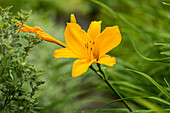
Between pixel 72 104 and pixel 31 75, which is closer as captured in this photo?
pixel 31 75

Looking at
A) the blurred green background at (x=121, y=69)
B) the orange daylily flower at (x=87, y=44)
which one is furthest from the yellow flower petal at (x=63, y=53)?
the blurred green background at (x=121, y=69)

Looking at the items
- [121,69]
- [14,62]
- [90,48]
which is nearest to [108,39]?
[90,48]

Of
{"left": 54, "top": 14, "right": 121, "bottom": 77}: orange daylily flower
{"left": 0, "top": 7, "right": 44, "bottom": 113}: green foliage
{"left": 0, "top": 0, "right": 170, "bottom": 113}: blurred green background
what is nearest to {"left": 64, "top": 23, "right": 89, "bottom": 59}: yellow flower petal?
{"left": 54, "top": 14, "right": 121, "bottom": 77}: orange daylily flower

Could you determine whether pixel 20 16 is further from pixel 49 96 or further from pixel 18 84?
pixel 49 96

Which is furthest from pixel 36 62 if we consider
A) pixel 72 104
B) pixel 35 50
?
pixel 72 104

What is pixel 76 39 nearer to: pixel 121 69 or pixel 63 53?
pixel 63 53

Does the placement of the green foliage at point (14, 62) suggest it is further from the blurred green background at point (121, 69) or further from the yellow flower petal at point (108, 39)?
the blurred green background at point (121, 69)

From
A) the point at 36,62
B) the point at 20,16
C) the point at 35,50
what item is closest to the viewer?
the point at 20,16
